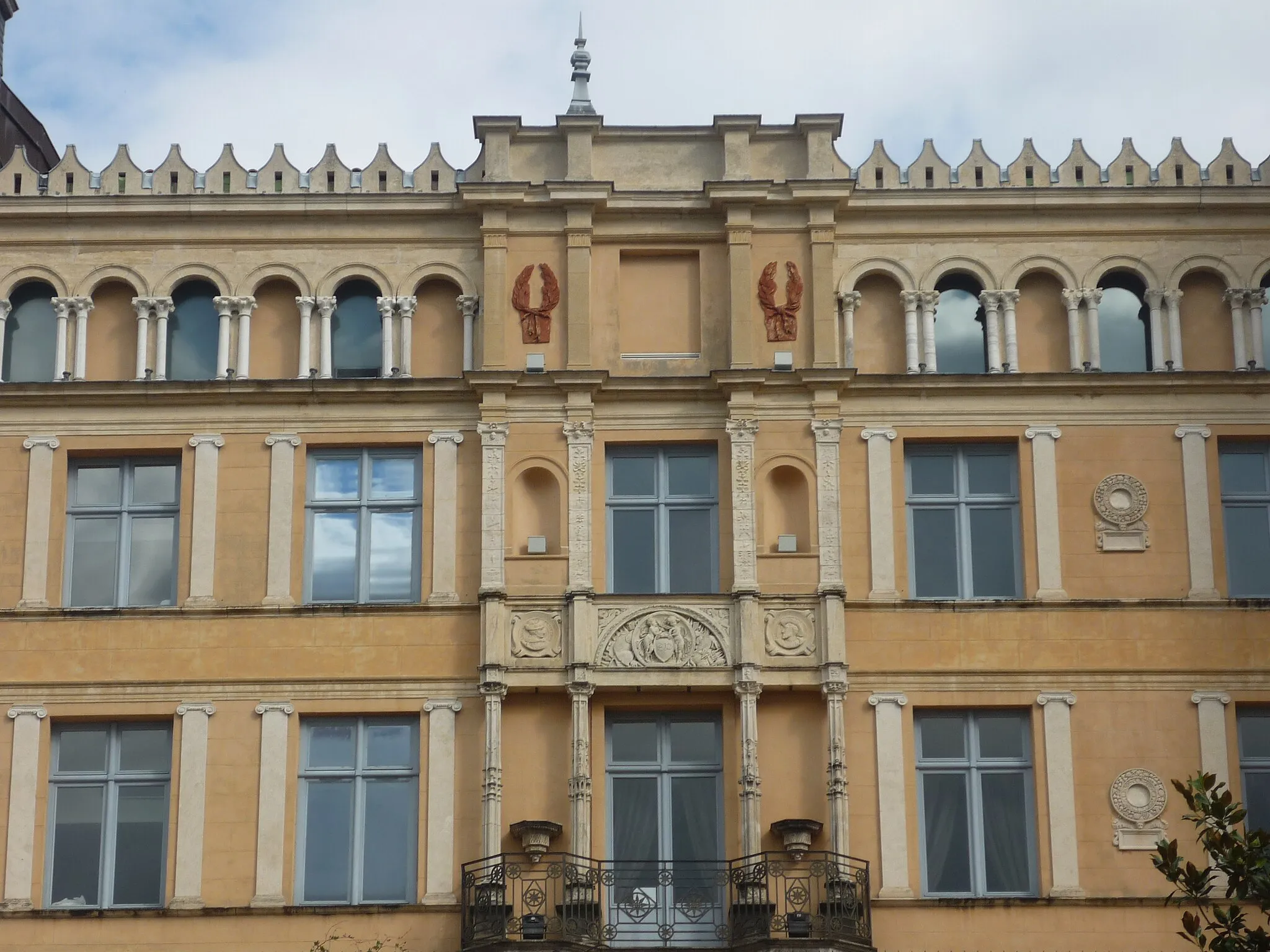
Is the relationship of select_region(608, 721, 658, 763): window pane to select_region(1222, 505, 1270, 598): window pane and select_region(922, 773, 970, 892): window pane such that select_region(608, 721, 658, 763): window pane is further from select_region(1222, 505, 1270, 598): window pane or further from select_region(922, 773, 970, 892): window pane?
select_region(1222, 505, 1270, 598): window pane

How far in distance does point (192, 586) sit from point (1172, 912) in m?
12.5

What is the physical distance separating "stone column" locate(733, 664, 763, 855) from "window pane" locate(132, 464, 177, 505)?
25.1ft

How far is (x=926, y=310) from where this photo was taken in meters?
27.9

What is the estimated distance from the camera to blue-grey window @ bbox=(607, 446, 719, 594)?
2702cm

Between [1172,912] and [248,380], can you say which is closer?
[1172,912]

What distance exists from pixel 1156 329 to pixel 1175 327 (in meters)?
0.24

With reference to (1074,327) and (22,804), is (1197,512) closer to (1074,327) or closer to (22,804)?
(1074,327)

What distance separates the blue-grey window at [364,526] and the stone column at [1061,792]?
797 cm

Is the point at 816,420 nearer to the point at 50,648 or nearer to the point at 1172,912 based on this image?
the point at 1172,912

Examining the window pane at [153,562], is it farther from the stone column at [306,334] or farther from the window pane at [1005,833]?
the window pane at [1005,833]

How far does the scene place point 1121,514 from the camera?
27.0m

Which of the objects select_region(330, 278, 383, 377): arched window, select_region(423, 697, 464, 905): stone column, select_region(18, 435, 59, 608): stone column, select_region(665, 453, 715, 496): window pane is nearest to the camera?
select_region(423, 697, 464, 905): stone column

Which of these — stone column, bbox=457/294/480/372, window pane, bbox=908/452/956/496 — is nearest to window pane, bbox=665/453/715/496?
Answer: window pane, bbox=908/452/956/496

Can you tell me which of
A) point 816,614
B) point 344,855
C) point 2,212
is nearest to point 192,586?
point 344,855
